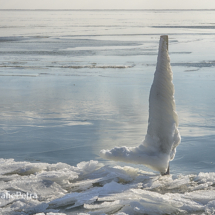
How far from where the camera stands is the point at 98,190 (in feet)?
17.6

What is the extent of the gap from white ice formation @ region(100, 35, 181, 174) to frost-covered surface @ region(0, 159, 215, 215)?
0.38 m

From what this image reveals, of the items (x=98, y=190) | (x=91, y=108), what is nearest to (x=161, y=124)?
(x=98, y=190)

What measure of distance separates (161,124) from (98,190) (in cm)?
139

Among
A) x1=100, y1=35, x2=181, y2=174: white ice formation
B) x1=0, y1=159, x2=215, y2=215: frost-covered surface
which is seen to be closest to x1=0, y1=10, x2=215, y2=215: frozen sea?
x1=0, y1=159, x2=215, y2=215: frost-covered surface

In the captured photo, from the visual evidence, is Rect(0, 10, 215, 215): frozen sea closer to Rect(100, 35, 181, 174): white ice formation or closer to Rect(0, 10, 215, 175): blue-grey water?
Rect(0, 10, 215, 175): blue-grey water

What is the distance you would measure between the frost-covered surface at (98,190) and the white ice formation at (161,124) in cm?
38

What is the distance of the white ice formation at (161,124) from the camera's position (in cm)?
562

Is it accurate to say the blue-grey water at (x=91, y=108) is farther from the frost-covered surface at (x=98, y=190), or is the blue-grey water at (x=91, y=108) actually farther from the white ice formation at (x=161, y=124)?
the white ice formation at (x=161, y=124)

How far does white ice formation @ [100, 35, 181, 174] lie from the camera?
5.62 metres

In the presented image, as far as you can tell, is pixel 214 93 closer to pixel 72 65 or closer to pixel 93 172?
pixel 93 172

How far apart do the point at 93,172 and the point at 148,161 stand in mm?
1043

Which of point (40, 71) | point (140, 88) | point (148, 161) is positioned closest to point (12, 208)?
point (148, 161)

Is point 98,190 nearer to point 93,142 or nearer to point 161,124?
point 161,124

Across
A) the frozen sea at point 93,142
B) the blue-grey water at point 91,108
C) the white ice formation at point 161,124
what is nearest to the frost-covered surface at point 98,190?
the frozen sea at point 93,142
